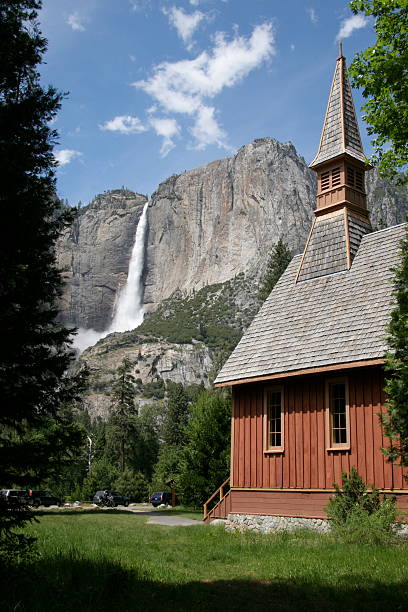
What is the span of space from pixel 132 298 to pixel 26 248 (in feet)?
599

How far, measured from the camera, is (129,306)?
621 feet

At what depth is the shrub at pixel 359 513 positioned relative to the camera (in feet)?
40.5

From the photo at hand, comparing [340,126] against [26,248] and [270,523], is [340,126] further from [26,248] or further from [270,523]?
[26,248]

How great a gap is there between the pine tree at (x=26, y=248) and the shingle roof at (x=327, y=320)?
8618mm

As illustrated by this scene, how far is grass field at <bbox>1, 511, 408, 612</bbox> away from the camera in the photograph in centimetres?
727

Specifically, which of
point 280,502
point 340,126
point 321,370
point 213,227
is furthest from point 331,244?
point 213,227

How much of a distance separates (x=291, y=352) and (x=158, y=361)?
11938cm

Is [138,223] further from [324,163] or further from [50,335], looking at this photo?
[50,335]

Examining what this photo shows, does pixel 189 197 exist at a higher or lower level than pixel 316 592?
higher

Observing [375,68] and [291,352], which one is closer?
[375,68]

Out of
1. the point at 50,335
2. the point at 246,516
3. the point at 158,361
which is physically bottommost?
the point at 246,516

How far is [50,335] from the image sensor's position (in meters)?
8.07

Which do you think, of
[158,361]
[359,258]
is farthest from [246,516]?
[158,361]

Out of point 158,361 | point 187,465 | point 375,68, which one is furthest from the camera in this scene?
point 158,361
